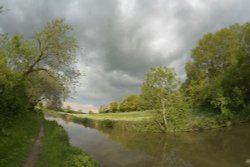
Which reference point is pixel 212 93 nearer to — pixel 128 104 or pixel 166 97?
pixel 166 97

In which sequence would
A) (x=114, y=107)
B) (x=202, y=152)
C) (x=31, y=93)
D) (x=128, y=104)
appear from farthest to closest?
(x=114, y=107) → (x=128, y=104) → (x=31, y=93) → (x=202, y=152)

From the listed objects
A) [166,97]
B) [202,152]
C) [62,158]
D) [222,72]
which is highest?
[222,72]

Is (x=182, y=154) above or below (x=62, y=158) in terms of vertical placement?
below

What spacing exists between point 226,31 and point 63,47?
111 feet

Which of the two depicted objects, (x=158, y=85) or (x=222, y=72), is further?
(x=222, y=72)

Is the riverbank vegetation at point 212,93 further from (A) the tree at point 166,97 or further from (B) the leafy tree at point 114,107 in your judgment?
(B) the leafy tree at point 114,107

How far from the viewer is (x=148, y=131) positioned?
33250 millimetres

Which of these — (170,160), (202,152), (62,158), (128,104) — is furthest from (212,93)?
(128,104)

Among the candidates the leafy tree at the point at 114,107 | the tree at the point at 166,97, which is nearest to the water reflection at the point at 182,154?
the tree at the point at 166,97

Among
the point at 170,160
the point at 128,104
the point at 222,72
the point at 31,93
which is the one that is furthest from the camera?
the point at 128,104

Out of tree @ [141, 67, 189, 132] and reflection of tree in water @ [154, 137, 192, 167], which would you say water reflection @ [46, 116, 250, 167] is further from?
tree @ [141, 67, 189, 132]

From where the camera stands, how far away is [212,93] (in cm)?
3534

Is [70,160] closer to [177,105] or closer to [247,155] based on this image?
[247,155]

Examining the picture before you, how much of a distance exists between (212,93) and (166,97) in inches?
354
